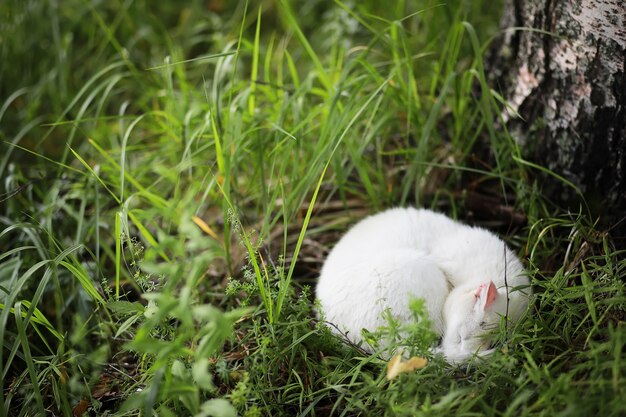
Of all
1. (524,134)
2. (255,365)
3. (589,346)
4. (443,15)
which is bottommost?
(255,365)

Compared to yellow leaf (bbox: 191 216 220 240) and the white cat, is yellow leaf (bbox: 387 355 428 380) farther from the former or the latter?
yellow leaf (bbox: 191 216 220 240)

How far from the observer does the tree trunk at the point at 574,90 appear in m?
1.95

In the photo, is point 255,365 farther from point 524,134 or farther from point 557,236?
point 524,134

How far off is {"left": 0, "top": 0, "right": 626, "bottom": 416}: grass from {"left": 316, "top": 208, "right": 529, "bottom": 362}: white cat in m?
0.09

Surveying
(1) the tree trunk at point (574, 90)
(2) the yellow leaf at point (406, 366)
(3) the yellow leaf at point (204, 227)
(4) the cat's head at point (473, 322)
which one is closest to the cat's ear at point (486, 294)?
(4) the cat's head at point (473, 322)

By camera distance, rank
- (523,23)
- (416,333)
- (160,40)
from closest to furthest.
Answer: (416,333)
(523,23)
(160,40)

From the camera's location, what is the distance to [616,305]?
1.71 m

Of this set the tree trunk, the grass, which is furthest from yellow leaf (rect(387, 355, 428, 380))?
the tree trunk

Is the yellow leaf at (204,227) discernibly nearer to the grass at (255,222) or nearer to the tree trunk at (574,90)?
the grass at (255,222)

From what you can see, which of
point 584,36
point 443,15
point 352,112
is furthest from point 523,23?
point 352,112

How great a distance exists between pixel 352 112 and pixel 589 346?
1.08 m

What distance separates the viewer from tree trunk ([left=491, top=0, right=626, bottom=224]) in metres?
1.95

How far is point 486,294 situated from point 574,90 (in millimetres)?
886

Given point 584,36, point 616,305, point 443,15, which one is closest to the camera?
point 616,305
